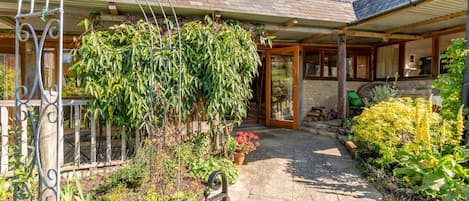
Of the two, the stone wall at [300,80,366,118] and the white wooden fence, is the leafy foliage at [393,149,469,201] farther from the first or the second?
the stone wall at [300,80,366,118]

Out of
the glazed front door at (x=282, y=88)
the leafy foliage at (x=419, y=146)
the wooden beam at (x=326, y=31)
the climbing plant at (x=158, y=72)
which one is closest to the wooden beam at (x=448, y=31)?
the wooden beam at (x=326, y=31)

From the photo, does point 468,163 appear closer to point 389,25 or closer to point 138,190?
point 389,25

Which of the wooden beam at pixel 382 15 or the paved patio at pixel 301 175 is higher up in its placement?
the wooden beam at pixel 382 15

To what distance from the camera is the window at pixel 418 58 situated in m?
8.08

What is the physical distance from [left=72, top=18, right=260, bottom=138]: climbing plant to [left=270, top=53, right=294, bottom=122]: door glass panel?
3.68 m

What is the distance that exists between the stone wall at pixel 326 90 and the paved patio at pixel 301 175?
2.31 metres

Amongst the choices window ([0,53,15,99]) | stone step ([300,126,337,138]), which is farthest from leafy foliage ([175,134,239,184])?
window ([0,53,15,99])

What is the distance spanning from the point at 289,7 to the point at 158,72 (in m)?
2.81

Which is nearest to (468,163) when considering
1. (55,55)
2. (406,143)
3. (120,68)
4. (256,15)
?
(406,143)

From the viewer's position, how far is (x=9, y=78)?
6.70 metres

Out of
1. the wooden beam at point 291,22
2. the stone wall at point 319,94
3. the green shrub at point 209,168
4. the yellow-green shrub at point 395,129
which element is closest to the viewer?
the yellow-green shrub at point 395,129

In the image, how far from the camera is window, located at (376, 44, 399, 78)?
8.38 metres

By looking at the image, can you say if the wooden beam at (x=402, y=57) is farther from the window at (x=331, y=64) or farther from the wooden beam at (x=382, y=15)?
the wooden beam at (x=382, y=15)

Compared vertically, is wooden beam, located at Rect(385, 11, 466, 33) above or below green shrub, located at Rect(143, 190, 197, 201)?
above
